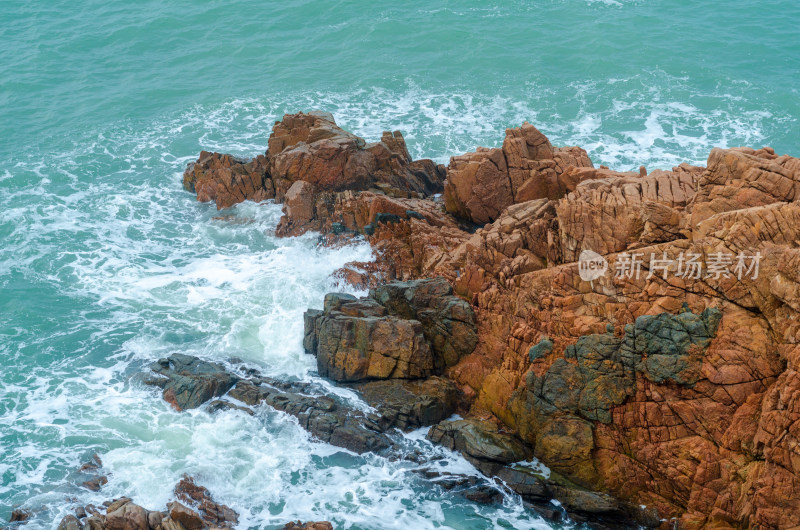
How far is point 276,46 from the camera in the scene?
7712 cm

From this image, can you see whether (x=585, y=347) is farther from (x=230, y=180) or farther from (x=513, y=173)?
(x=230, y=180)

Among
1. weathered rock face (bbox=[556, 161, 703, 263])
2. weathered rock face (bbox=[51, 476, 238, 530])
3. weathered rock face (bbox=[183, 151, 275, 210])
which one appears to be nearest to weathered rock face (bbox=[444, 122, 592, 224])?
weathered rock face (bbox=[556, 161, 703, 263])

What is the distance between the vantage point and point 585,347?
104 feet

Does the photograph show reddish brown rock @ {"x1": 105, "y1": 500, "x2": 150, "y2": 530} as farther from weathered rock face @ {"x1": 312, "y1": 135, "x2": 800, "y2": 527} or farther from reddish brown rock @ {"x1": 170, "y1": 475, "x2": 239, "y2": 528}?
weathered rock face @ {"x1": 312, "y1": 135, "x2": 800, "y2": 527}

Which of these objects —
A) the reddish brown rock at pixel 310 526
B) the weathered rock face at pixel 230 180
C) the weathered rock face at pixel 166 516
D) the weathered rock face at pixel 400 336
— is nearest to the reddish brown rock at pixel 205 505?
the weathered rock face at pixel 166 516

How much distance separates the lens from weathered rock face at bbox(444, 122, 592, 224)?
42875 millimetres

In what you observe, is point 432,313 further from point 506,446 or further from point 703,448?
point 703,448

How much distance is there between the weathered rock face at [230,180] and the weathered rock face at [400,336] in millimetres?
18567

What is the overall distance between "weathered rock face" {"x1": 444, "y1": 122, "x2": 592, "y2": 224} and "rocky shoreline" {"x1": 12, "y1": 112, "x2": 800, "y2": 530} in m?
0.09

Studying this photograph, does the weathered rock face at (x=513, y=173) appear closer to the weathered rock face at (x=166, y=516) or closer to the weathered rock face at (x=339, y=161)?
the weathered rock face at (x=339, y=161)

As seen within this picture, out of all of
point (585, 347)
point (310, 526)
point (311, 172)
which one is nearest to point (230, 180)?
point (311, 172)

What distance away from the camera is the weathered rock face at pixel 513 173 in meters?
42.9

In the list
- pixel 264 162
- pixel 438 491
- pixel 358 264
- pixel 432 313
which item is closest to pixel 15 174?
pixel 264 162

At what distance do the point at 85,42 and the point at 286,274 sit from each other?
48.3 metres
